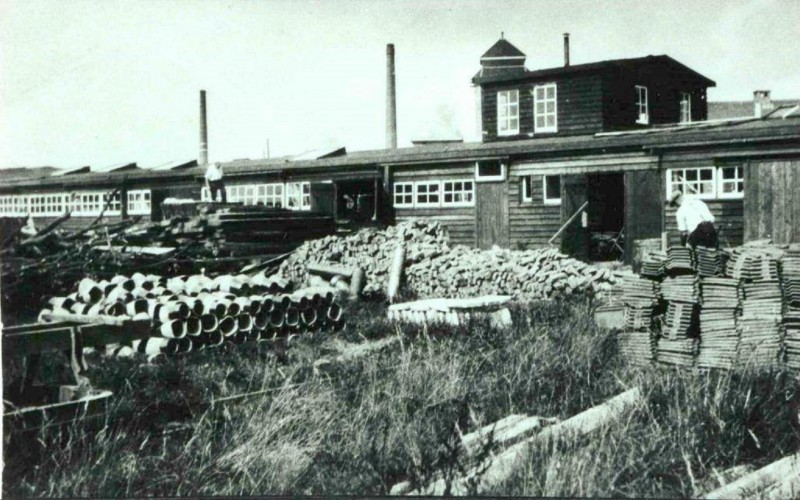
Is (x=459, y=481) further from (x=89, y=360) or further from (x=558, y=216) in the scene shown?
(x=558, y=216)

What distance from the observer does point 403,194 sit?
2166 cm

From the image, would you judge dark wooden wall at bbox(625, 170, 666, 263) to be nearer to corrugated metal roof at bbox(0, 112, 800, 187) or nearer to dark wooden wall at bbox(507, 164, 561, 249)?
corrugated metal roof at bbox(0, 112, 800, 187)

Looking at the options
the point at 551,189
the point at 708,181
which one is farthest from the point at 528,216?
the point at 708,181

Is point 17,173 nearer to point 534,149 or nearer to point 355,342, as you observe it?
point 355,342

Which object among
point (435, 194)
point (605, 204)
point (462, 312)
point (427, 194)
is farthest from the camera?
point (605, 204)

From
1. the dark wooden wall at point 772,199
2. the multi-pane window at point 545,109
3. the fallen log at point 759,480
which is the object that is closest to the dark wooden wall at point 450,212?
the multi-pane window at point 545,109

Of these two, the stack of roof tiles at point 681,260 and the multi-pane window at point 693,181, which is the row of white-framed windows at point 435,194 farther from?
the stack of roof tiles at point 681,260

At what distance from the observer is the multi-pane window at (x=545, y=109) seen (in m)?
22.4

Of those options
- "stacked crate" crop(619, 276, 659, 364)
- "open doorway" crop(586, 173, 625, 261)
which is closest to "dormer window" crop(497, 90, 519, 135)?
"open doorway" crop(586, 173, 625, 261)

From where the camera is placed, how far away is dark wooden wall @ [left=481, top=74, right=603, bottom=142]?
21656 mm

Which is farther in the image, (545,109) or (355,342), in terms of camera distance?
(545,109)

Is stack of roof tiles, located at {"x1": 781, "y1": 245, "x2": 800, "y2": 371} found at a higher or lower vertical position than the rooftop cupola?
lower

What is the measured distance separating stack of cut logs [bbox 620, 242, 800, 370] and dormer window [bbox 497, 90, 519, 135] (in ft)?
51.7

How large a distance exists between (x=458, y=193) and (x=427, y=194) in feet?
3.33
